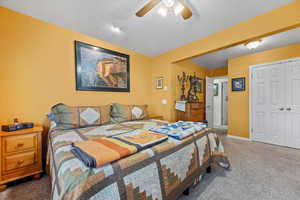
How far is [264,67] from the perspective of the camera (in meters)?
3.10

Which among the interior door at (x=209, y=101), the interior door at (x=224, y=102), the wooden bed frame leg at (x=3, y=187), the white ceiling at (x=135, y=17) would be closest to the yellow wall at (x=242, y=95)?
the interior door at (x=209, y=101)

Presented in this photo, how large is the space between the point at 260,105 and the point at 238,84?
0.76 meters

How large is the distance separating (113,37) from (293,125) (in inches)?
175

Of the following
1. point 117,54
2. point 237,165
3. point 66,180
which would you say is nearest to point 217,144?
point 237,165

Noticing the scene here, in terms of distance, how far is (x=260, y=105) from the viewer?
317 centimetres

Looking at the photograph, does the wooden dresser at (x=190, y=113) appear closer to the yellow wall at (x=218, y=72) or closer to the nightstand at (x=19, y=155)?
the yellow wall at (x=218, y=72)

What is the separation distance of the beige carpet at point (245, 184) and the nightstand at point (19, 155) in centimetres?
15

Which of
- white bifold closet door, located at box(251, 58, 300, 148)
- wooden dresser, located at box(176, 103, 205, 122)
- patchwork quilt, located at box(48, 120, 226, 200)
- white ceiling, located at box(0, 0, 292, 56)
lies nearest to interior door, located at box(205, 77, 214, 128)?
wooden dresser, located at box(176, 103, 205, 122)

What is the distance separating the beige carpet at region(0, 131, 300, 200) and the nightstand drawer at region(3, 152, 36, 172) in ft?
0.83

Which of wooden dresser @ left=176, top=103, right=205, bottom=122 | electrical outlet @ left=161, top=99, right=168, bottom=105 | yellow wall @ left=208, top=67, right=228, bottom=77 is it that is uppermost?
yellow wall @ left=208, top=67, right=228, bottom=77

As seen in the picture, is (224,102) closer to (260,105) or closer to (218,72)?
(218,72)

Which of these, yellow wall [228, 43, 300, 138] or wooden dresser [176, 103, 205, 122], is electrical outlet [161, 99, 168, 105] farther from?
yellow wall [228, 43, 300, 138]

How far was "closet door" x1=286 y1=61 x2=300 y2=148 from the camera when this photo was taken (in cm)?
271

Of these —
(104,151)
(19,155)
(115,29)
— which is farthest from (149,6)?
(19,155)
